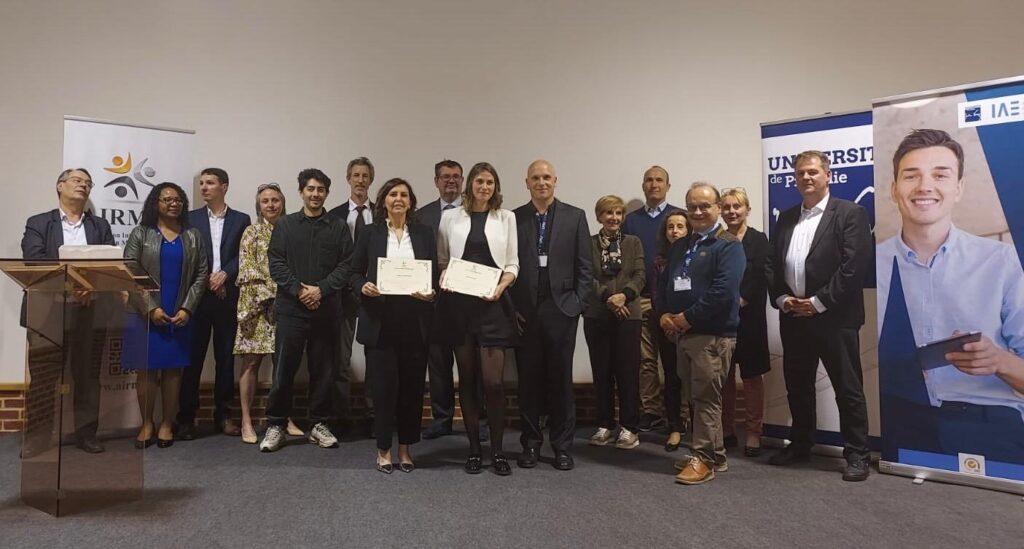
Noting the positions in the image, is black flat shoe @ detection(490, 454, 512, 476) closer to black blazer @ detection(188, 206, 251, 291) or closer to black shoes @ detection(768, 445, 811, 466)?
black shoes @ detection(768, 445, 811, 466)

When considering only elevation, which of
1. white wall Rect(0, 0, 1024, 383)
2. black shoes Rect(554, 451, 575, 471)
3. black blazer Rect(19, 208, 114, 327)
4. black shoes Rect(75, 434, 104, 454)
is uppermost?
white wall Rect(0, 0, 1024, 383)

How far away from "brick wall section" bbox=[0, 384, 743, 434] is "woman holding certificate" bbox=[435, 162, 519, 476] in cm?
133

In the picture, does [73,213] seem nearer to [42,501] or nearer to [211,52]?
[211,52]

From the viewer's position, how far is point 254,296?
385cm

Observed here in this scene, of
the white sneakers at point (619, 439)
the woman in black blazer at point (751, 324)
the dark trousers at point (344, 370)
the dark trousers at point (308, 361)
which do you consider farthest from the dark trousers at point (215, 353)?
the woman in black blazer at point (751, 324)

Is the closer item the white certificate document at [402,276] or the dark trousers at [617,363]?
the white certificate document at [402,276]

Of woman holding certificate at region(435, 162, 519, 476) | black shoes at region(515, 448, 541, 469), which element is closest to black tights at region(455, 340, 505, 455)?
woman holding certificate at region(435, 162, 519, 476)

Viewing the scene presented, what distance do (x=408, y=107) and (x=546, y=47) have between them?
118cm

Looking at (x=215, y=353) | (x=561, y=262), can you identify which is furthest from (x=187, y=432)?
→ (x=561, y=262)

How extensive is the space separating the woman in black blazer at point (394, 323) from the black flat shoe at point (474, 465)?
312 mm

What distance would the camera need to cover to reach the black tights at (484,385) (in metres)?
3.16

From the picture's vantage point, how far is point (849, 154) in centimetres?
369

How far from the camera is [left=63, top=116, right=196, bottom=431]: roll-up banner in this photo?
4004 mm

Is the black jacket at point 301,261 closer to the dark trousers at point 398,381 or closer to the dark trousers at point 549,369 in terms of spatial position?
the dark trousers at point 398,381
